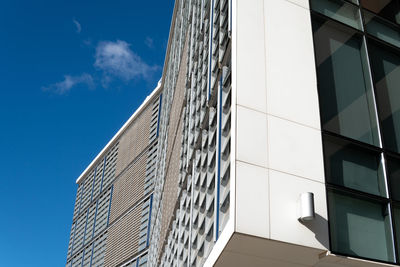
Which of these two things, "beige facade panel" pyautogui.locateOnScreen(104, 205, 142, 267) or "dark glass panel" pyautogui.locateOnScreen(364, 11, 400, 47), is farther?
"beige facade panel" pyautogui.locateOnScreen(104, 205, 142, 267)

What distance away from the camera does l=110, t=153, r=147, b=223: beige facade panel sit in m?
35.1

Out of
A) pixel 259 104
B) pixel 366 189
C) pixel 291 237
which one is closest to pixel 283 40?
pixel 259 104

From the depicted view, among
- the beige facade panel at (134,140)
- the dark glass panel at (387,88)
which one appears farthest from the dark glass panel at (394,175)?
the beige facade panel at (134,140)

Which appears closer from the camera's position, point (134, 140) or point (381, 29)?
point (381, 29)

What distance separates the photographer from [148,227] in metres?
30.5

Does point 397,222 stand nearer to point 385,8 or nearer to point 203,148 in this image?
point 385,8

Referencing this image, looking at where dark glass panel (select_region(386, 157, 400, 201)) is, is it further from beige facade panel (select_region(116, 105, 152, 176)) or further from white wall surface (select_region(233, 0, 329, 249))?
beige facade panel (select_region(116, 105, 152, 176))

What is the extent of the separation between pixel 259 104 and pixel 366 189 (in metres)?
2.24

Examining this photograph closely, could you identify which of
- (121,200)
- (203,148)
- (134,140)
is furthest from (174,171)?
(134,140)

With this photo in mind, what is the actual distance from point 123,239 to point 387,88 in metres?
28.0

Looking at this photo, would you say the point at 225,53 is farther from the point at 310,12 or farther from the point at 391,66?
the point at 391,66

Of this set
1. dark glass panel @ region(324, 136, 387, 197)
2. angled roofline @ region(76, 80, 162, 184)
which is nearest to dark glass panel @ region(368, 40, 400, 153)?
dark glass panel @ region(324, 136, 387, 197)

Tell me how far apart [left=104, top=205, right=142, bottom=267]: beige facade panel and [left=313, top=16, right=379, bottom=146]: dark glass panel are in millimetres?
24817

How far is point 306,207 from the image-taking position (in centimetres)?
706
